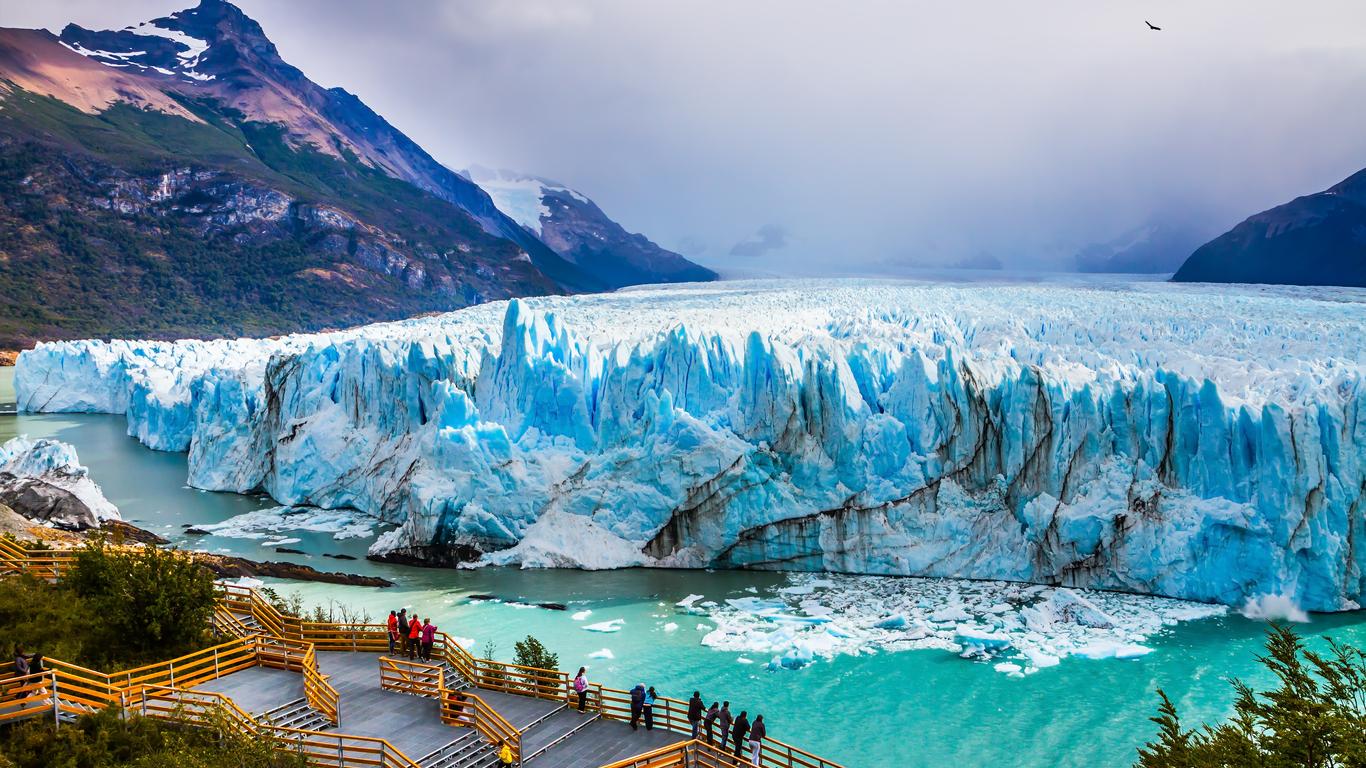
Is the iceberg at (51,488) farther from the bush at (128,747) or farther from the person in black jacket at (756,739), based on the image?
the person in black jacket at (756,739)

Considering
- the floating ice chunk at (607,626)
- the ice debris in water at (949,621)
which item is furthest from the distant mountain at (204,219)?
the ice debris in water at (949,621)

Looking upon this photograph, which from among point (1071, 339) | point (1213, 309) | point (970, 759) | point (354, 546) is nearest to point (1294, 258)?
point (1213, 309)

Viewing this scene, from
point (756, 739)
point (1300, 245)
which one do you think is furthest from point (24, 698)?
point (1300, 245)

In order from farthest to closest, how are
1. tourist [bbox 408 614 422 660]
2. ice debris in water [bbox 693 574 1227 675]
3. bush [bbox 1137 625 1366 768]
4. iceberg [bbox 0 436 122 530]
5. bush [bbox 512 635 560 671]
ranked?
iceberg [bbox 0 436 122 530]
ice debris in water [bbox 693 574 1227 675]
bush [bbox 512 635 560 671]
tourist [bbox 408 614 422 660]
bush [bbox 1137 625 1366 768]

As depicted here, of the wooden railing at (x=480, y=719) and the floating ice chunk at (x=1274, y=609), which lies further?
the floating ice chunk at (x=1274, y=609)

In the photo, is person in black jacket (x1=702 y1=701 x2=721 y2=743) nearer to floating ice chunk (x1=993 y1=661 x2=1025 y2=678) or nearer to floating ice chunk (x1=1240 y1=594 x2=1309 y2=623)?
floating ice chunk (x1=993 y1=661 x2=1025 y2=678)

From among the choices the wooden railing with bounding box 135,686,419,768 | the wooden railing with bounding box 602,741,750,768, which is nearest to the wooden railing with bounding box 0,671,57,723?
the wooden railing with bounding box 135,686,419,768
